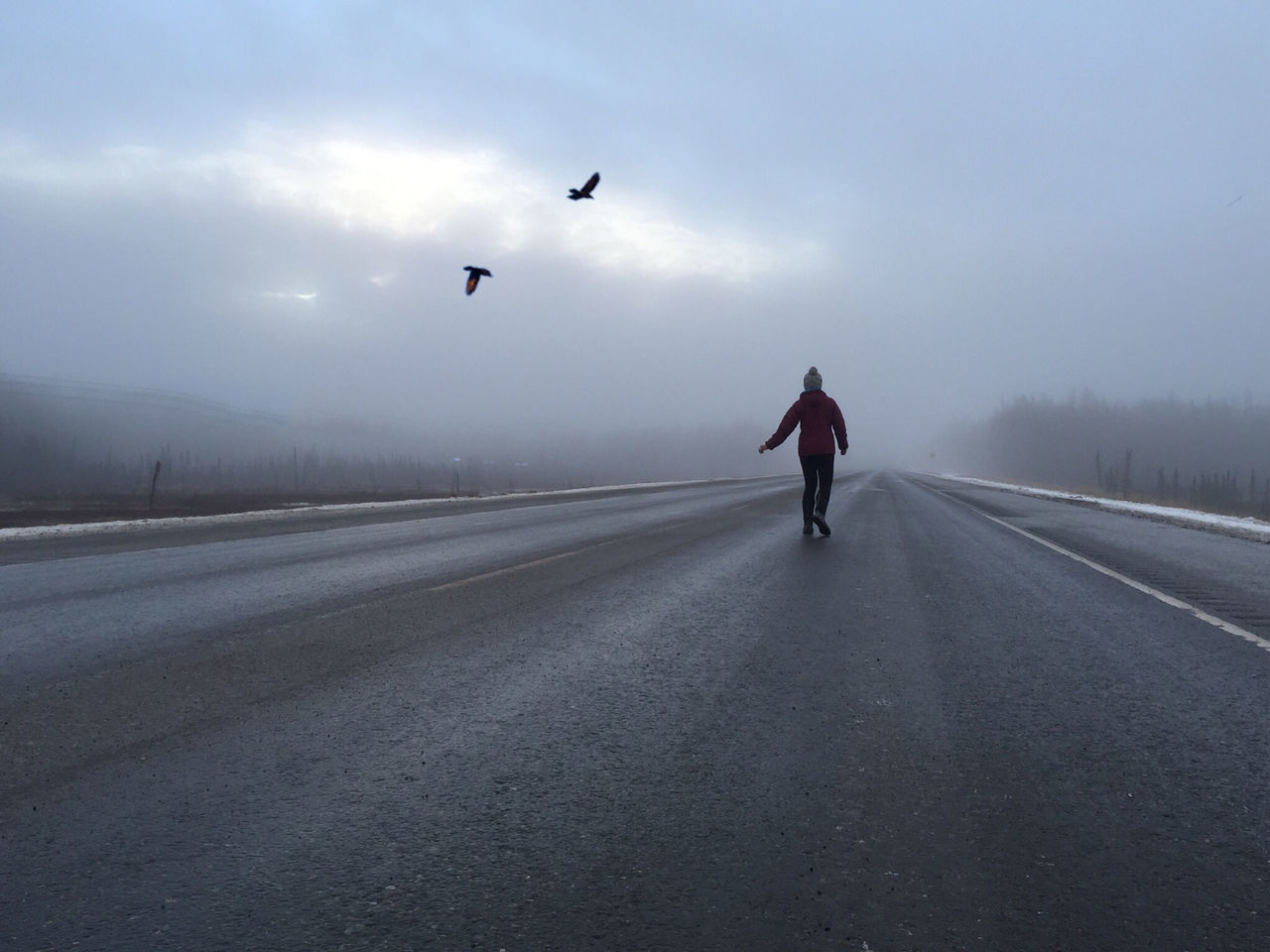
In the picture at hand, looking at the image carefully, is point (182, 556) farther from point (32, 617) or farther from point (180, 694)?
point (180, 694)

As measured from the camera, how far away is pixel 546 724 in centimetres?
389

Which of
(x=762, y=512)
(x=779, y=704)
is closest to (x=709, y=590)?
(x=779, y=704)

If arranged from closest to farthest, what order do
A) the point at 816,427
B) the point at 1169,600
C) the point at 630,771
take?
the point at 630,771 < the point at 1169,600 < the point at 816,427

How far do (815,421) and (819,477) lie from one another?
3.01ft

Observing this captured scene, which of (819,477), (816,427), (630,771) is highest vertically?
(816,427)

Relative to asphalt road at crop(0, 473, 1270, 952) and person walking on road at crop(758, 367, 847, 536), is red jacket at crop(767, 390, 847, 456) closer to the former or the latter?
person walking on road at crop(758, 367, 847, 536)

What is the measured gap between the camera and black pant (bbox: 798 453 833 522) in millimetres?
12430

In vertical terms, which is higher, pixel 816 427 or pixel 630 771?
pixel 816 427

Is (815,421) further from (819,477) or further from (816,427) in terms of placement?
(819,477)

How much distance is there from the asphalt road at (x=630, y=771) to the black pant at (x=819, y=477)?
503 cm

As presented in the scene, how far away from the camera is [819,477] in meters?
12.8

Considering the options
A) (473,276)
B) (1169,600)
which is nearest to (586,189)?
(473,276)

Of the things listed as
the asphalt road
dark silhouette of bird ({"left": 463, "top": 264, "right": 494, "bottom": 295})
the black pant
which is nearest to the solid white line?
the asphalt road

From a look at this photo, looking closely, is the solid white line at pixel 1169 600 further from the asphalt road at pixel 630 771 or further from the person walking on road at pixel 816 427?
the person walking on road at pixel 816 427
